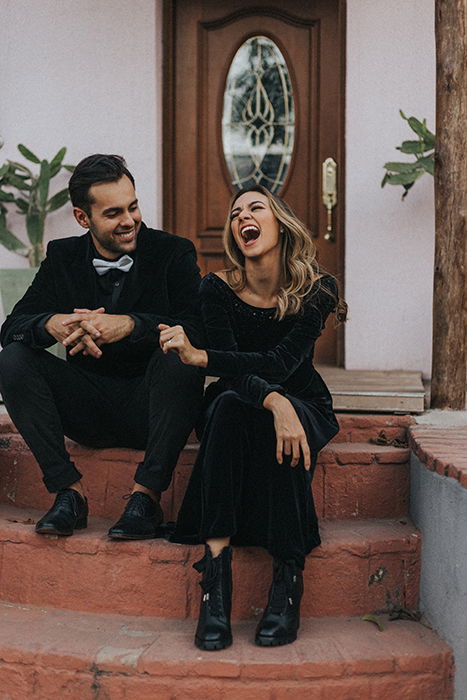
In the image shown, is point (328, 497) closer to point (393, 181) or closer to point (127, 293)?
point (127, 293)

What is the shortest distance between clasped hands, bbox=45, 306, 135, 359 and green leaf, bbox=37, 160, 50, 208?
83.4 inches

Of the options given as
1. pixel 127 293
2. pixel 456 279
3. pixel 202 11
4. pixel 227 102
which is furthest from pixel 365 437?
pixel 202 11

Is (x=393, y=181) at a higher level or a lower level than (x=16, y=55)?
lower

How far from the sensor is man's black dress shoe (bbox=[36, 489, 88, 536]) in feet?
9.25

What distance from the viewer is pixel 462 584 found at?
2.47m

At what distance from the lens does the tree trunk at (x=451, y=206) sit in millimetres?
3664

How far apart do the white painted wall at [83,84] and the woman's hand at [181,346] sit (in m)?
2.47

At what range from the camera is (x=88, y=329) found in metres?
2.92

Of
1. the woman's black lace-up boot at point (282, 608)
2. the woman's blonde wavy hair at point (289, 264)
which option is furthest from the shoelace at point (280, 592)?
the woman's blonde wavy hair at point (289, 264)

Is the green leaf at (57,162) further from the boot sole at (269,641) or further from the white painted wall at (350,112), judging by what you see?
the boot sole at (269,641)

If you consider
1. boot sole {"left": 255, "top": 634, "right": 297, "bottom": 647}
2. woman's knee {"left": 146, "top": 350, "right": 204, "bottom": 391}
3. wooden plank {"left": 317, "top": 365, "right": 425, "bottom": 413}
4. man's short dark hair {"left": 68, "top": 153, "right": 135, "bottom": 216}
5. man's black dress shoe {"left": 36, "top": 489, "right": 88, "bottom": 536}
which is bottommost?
boot sole {"left": 255, "top": 634, "right": 297, "bottom": 647}

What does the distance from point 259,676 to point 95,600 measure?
2.24 feet

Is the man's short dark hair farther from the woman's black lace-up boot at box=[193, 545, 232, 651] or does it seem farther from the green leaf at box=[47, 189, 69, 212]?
the green leaf at box=[47, 189, 69, 212]

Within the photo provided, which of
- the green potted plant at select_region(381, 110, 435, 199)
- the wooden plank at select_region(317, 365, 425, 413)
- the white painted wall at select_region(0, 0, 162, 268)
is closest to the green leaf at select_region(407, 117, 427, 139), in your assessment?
the green potted plant at select_region(381, 110, 435, 199)
